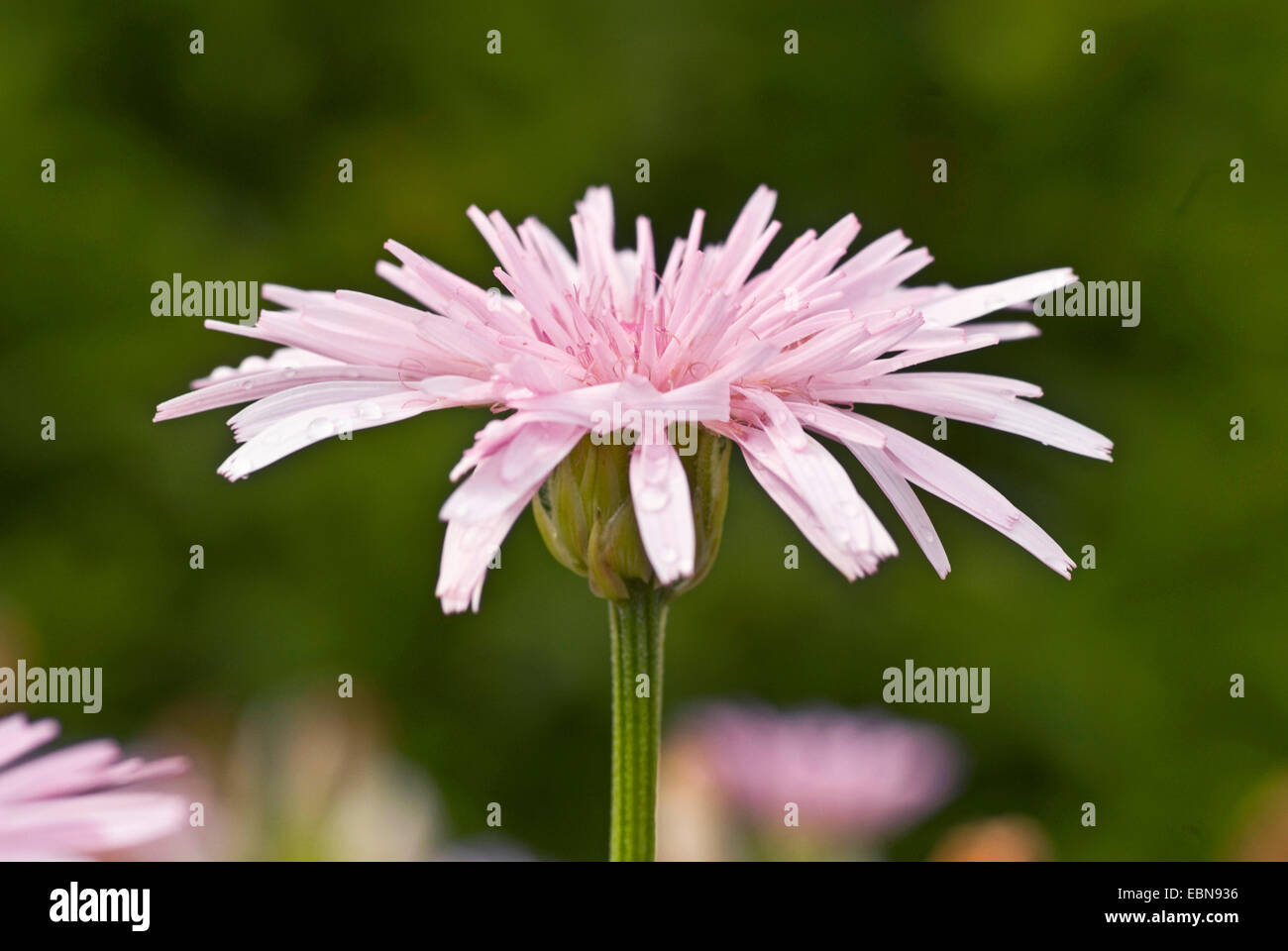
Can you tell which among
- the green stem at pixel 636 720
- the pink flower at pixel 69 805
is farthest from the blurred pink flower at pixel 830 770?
the pink flower at pixel 69 805

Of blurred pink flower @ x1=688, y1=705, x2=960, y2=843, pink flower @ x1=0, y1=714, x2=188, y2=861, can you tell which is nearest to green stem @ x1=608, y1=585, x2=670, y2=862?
pink flower @ x1=0, y1=714, x2=188, y2=861

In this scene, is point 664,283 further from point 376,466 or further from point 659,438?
point 376,466

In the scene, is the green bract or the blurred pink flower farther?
the blurred pink flower

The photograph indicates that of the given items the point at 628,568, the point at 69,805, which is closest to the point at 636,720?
the point at 628,568

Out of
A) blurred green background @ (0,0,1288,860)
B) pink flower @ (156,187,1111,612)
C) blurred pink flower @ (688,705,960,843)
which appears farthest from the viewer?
blurred green background @ (0,0,1288,860)

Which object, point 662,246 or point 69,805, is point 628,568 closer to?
point 69,805

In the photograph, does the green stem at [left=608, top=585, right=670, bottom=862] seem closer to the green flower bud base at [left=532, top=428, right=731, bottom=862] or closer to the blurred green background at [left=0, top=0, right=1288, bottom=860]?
the green flower bud base at [left=532, top=428, right=731, bottom=862]
